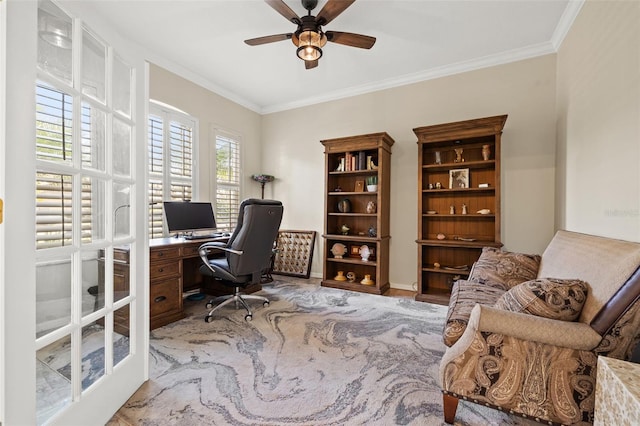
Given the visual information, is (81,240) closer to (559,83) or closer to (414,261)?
(414,261)

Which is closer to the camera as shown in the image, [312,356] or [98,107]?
[98,107]

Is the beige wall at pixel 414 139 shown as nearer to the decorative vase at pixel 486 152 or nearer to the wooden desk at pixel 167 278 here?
the decorative vase at pixel 486 152

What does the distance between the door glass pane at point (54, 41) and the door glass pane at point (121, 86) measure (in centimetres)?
29

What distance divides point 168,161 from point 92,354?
278 centimetres

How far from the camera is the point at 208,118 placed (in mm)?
4078

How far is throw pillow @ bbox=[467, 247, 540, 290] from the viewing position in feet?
7.32

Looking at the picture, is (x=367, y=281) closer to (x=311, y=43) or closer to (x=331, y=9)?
(x=311, y=43)

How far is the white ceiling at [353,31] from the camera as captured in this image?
2525 millimetres

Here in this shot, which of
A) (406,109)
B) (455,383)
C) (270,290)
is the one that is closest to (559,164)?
(406,109)

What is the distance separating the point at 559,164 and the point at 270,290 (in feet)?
A: 12.2

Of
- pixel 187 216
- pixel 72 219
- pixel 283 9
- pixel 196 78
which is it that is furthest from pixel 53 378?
pixel 196 78

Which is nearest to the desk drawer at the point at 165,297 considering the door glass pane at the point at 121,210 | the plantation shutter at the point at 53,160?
the door glass pane at the point at 121,210

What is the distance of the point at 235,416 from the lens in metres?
1.48

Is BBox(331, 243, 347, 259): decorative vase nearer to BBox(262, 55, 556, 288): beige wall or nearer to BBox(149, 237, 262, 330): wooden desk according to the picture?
BBox(262, 55, 556, 288): beige wall
